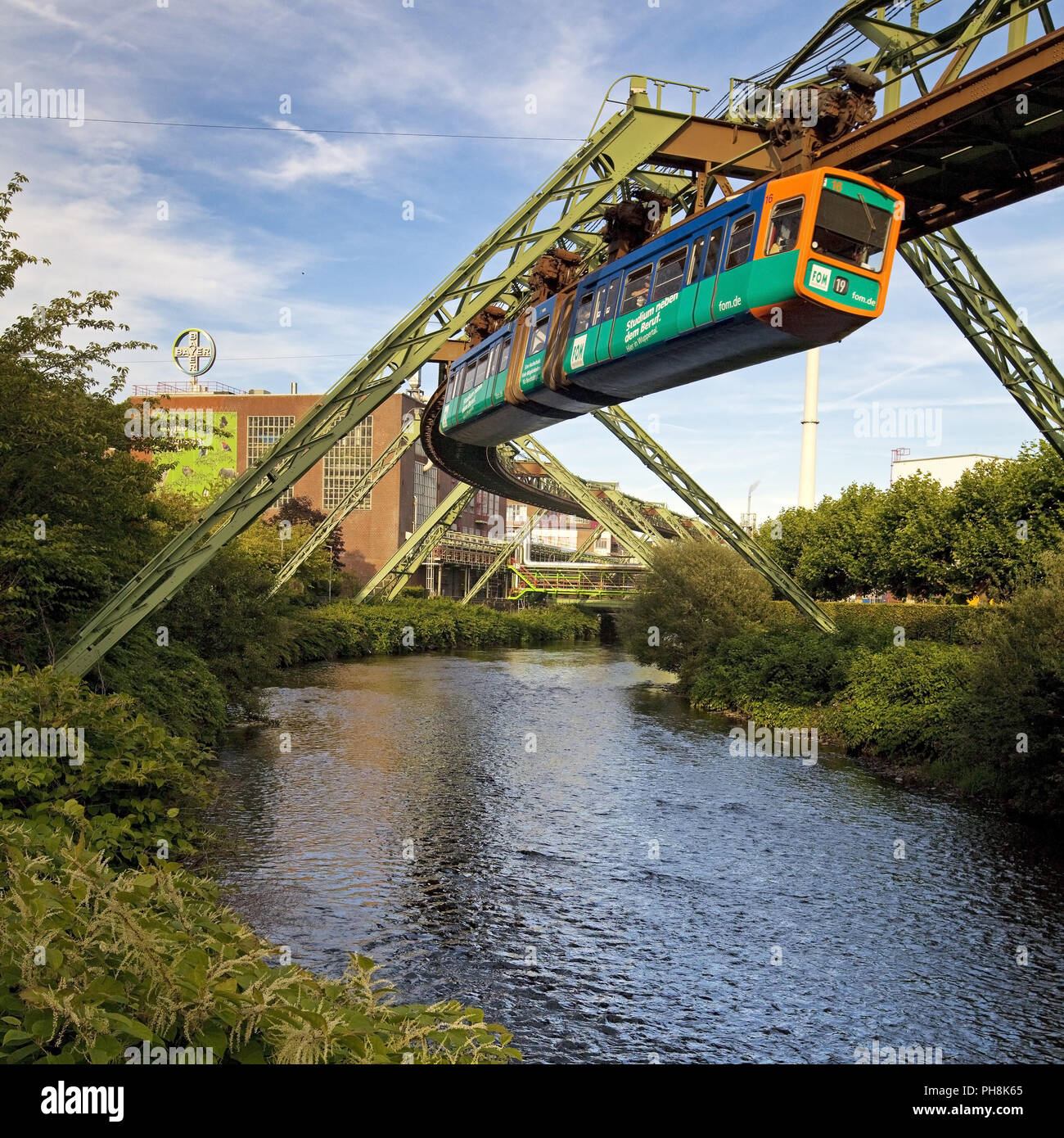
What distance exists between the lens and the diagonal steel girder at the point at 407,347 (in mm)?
19203

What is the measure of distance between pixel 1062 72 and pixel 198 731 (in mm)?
21256

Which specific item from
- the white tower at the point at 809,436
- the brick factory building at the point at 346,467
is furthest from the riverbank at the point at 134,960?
the brick factory building at the point at 346,467

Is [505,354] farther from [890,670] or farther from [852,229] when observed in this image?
[890,670]

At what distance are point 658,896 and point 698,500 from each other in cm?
2559

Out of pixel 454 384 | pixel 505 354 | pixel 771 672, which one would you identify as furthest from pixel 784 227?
pixel 771 672

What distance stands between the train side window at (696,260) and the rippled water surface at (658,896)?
10130 millimetres

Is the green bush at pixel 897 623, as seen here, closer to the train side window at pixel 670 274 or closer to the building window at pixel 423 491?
the train side window at pixel 670 274

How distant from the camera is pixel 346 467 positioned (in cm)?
9281

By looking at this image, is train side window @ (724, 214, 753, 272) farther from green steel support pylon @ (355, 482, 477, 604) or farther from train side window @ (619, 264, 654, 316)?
green steel support pylon @ (355, 482, 477, 604)

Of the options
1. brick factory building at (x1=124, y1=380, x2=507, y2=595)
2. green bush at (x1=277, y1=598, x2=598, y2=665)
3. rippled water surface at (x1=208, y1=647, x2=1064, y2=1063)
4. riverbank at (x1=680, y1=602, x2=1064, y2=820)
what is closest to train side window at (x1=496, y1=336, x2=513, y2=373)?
rippled water surface at (x1=208, y1=647, x2=1064, y2=1063)

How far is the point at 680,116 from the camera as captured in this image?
1972cm

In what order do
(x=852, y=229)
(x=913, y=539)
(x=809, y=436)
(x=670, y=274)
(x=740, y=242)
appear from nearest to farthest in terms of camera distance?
(x=852, y=229) < (x=740, y=242) < (x=670, y=274) < (x=913, y=539) < (x=809, y=436)
